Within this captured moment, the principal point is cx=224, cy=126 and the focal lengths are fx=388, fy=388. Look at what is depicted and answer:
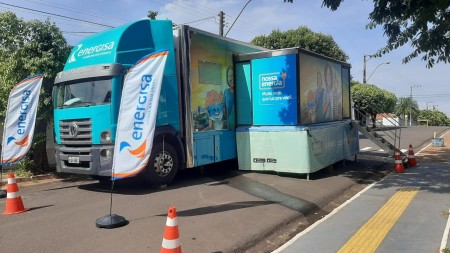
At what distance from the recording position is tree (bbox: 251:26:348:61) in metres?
32.2

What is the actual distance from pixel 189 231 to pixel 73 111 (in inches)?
173

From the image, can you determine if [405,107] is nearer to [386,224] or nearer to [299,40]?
[299,40]

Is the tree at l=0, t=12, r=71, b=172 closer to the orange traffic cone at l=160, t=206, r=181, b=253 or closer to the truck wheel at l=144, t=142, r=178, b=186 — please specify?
the truck wheel at l=144, t=142, r=178, b=186

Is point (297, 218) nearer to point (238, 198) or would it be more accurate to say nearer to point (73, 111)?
point (238, 198)

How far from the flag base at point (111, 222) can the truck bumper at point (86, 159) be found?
6.93 ft

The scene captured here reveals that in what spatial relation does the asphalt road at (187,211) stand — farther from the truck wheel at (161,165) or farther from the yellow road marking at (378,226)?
the yellow road marking at (378,226)

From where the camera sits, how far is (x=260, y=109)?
425 inches

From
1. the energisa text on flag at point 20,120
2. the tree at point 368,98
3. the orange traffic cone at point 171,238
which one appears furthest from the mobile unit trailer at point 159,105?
the tree at point 368,98

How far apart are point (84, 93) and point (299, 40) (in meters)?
26.1

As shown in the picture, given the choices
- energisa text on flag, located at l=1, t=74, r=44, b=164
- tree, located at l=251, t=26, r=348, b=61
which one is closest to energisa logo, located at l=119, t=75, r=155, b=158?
energisa text on flag, located at l=1, t=74, r=44, b=164

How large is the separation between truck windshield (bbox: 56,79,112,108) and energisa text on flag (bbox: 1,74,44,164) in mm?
613

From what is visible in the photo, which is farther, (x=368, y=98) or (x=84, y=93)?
(x=368, y=98)

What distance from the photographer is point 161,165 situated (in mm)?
8711

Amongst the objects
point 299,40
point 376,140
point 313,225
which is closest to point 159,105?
point 313,225
